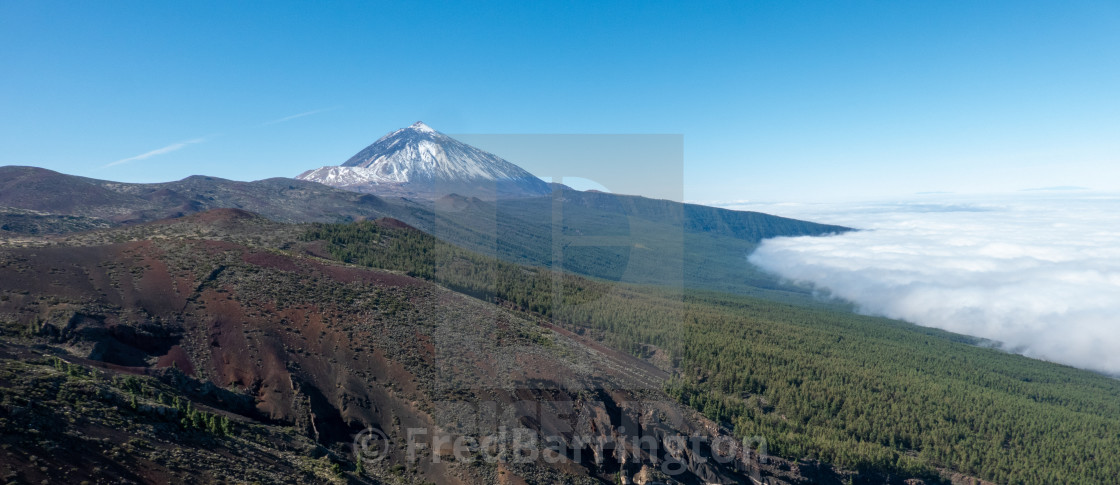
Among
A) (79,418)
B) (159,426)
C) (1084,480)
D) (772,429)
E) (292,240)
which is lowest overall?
(1084,480)

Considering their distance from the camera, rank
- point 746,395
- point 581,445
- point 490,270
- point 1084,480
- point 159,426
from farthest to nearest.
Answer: point 490,270, point 746,395, point 1084,480, point 581,445, point 159,426

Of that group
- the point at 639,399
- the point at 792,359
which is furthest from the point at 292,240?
the point at 792,359

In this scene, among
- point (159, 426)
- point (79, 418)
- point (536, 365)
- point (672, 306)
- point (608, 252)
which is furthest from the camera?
point (608, 252)

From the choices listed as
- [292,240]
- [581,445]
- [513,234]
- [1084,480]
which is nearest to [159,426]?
[581,445]

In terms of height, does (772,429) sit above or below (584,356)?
below

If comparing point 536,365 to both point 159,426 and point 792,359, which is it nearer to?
point 159,426

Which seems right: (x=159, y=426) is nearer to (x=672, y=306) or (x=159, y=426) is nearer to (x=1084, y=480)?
(x=672, y=306)

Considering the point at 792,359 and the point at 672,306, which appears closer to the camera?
the point at 792,359
